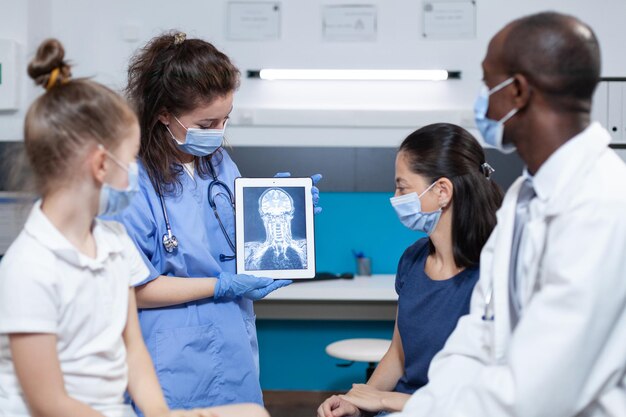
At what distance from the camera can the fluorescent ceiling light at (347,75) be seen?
3.96m

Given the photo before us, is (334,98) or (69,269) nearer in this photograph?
(69,269)

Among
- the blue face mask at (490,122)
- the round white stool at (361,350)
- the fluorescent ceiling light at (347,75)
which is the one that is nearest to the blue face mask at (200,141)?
the blue face mask at (490,122)

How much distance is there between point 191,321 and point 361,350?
164 centimetres

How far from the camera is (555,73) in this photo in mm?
1147

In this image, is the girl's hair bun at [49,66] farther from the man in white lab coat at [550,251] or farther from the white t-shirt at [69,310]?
the man in white lab coat at [550,251]

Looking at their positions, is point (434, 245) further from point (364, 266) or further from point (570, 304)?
point (364, 266)

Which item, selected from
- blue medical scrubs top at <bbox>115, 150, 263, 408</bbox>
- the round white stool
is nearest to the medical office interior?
the round white stool

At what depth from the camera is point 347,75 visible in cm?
398

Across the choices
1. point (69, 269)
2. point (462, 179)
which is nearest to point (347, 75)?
point (462, 179)

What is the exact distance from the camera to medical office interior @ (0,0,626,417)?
3.93m

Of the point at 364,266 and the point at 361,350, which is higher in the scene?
the point at 364,266

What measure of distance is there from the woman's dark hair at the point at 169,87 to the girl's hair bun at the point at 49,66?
1.94 ft

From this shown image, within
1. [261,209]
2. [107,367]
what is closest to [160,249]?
[261,209]

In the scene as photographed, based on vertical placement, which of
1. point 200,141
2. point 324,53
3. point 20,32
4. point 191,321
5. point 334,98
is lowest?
point 191,321
